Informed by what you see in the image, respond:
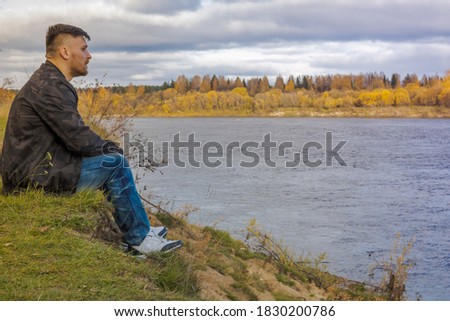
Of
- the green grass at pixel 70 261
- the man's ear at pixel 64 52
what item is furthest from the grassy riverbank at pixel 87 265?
the man's ear at pixel 64 52

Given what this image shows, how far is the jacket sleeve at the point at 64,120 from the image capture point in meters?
4.87

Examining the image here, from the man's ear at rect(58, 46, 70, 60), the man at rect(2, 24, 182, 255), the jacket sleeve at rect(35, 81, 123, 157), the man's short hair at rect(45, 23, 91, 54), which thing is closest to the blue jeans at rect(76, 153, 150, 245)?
the man at rect(2, 24, 182, 255)

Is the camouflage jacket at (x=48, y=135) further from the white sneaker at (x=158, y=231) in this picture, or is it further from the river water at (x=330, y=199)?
the river water at (x=330, y=199)

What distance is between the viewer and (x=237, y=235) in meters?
10.7

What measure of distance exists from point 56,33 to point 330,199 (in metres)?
11.6

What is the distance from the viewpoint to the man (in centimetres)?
491

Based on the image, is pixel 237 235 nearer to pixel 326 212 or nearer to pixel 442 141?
pixel 326 212

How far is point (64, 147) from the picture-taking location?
16.4 ft

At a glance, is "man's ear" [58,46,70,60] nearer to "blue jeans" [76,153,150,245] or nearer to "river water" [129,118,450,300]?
"blue jeans" [76,153,150,245]

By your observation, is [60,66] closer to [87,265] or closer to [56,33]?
[56,33]

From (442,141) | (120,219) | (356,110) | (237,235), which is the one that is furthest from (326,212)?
(356,110)

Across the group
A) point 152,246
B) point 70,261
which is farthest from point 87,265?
point 152,246
